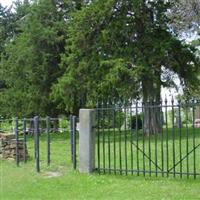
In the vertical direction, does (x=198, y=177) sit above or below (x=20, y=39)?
below

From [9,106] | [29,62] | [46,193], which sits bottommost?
[46,193]

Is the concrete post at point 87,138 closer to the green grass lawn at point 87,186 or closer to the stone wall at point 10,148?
the green grass lawn at point 87,186

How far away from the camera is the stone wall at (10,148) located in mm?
17328

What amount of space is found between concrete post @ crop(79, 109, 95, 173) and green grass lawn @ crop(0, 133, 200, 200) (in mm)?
349

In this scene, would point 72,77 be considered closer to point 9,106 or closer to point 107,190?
point 9,106

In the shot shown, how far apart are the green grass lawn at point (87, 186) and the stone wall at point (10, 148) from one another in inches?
105

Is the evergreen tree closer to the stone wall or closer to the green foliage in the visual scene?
the green foliage

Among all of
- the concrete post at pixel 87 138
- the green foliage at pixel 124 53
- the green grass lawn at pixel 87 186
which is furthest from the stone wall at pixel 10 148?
the green foliage at pixel 124 53

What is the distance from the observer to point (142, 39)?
30.7 meters

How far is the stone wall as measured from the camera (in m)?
17.3

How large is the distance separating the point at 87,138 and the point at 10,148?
16.5 feet

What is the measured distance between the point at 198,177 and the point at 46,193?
375cm

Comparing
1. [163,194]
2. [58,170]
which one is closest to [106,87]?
[58,170]

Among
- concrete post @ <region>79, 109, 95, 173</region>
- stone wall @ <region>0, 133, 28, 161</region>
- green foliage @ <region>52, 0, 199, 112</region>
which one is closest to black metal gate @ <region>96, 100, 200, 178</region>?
concrete post @ <region>79, 109, 95, 173</region>
